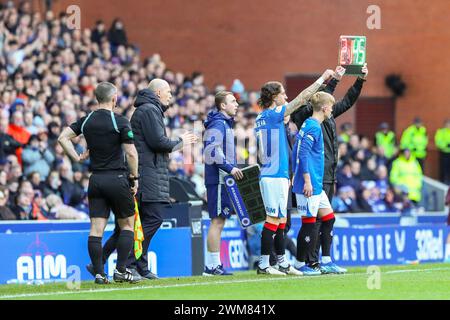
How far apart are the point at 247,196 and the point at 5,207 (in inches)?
233

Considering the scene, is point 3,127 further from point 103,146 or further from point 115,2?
point 115,2

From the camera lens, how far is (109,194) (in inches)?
517

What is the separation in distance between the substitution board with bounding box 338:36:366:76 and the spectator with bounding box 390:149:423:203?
14.6 meters

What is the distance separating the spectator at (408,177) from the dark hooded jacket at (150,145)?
1586 centimetres

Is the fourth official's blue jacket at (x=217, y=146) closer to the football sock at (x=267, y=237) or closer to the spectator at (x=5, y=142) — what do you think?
the football sock at (x=267, y=237)

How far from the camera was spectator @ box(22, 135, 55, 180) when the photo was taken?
21.1 metres

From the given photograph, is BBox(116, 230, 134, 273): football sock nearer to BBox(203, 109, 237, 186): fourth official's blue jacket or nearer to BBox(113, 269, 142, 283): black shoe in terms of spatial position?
BBox(113, 269, 142, 283): black shoe

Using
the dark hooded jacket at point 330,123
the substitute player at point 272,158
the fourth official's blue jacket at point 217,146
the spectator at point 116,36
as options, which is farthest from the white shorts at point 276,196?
the spectator at point 116,36

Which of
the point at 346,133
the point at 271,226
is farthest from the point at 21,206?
the point at 346,133

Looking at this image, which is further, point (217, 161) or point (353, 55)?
point (353, 55)

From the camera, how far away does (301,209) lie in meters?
14.5

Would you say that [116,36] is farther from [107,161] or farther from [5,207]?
[107,161]
